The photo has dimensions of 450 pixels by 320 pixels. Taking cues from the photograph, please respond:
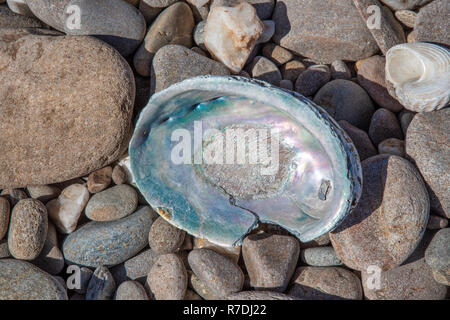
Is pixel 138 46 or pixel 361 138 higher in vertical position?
pixel 138 46

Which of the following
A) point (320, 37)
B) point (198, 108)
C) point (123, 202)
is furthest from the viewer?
point (320, 37)

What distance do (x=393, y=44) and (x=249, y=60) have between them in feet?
3.94

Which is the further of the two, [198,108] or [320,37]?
[320,37]

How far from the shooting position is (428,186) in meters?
2.75

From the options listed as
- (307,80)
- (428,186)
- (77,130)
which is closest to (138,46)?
(77,130)

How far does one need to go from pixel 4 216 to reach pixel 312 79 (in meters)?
2.71

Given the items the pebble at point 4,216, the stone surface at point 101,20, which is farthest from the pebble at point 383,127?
the pebble at point 4,216

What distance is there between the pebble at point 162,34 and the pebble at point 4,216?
4.93 ft

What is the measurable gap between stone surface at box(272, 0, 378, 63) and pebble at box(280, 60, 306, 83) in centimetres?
11

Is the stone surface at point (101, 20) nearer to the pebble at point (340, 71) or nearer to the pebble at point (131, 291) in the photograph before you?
the pebble at point (340, 71)

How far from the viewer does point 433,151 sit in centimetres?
274

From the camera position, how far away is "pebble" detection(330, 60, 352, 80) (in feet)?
10.5

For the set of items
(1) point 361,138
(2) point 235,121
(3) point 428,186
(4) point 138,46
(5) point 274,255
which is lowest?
(5) point 274,255

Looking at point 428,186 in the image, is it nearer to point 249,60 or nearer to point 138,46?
point 249,60
